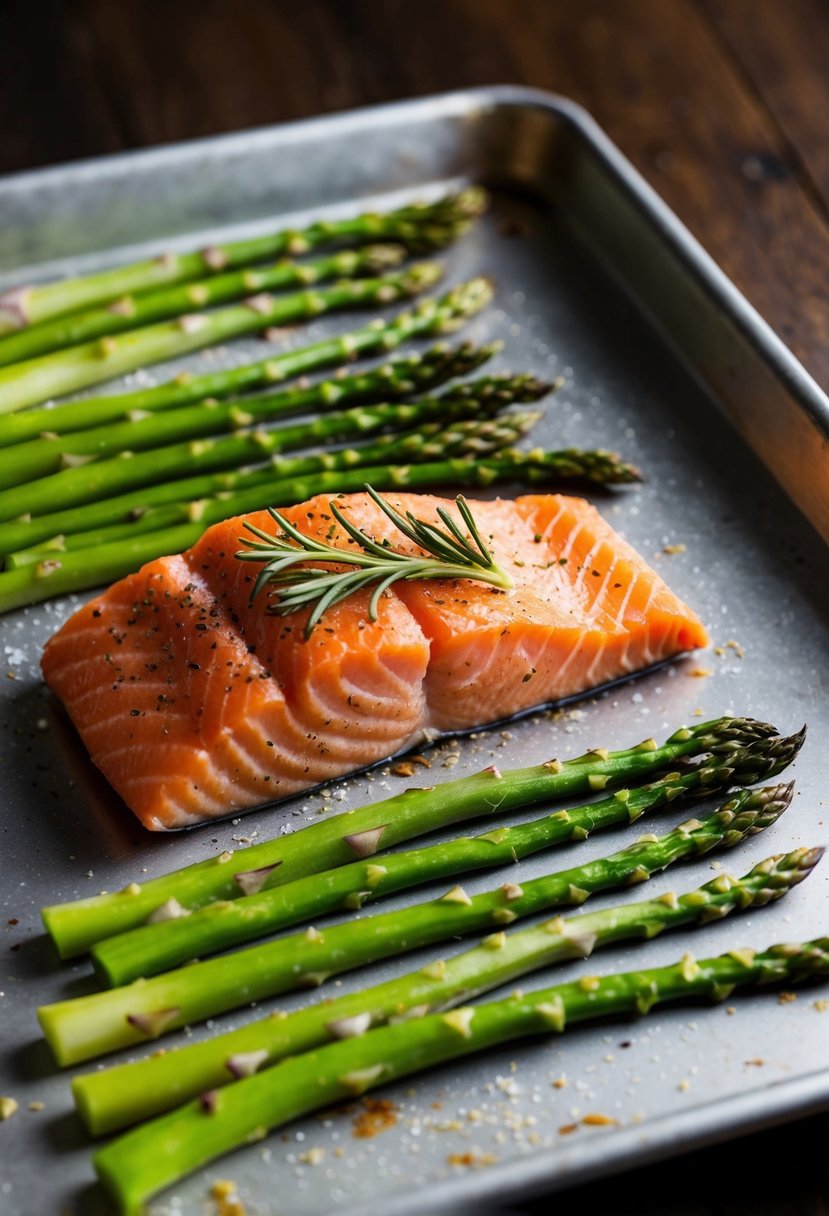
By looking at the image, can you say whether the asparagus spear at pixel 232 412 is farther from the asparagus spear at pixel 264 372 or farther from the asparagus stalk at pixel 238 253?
the asparagus stalk at pixel 238 253

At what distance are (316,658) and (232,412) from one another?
1.38m

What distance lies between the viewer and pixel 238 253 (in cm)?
547

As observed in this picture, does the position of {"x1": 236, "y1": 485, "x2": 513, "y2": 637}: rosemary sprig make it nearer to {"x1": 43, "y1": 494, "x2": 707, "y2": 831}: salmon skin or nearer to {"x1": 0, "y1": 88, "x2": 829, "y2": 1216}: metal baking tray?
{"x1": 43, "y1": 494, "x2": 707, "y2": 831}: salmon skin

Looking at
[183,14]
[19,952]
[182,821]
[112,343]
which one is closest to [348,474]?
[112,343]

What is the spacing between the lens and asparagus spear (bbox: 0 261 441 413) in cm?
498

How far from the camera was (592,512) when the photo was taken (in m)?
4.55

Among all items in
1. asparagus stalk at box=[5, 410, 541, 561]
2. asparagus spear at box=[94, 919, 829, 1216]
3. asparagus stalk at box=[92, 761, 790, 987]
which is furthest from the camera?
asparagus stalk at box=[5, 410, 541, 561]

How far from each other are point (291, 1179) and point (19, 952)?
36.8 inches

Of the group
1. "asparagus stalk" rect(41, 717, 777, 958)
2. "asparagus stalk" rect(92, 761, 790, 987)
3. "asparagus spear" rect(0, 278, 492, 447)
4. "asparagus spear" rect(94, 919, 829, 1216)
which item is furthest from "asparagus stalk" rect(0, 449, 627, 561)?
"asparagus spear" rect(94, 919, 829, 1216)

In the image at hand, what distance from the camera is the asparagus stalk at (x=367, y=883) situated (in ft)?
11.4

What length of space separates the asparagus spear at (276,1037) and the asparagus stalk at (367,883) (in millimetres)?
166

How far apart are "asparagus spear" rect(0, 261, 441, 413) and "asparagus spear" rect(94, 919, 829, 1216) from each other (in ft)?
8.84

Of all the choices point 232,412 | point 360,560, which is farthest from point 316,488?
point 360,560

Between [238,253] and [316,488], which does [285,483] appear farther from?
[238,253]
